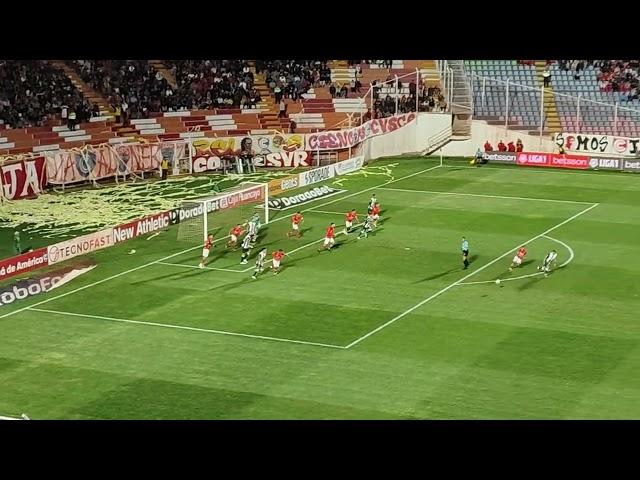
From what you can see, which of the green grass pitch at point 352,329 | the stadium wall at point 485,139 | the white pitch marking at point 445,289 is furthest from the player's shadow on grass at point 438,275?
the stadium wall at point 485,139

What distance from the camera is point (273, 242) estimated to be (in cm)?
4781

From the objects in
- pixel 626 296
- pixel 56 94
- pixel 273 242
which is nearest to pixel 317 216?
pixel 273 242

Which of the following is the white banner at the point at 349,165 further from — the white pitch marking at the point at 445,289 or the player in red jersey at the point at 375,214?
the white pitch marking at the point at 445,289

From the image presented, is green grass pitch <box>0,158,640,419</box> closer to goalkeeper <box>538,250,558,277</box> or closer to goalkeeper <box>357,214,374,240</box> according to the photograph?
goalkeeper <box>538,250,558,277</box>

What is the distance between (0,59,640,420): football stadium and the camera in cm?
3095

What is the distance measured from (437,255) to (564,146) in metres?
26.7

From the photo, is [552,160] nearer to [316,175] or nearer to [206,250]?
[316,175]

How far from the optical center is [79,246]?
44312 mm

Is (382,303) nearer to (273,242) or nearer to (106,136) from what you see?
(273,242)

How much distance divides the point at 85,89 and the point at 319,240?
2731cm

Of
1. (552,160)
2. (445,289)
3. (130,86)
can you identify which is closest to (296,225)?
(445,289)

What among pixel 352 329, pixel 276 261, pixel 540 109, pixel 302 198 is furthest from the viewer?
pixel 540 109

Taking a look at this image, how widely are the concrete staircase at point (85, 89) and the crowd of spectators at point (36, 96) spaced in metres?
0.62

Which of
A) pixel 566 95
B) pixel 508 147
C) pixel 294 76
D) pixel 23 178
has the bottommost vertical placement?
pixel 508 147
